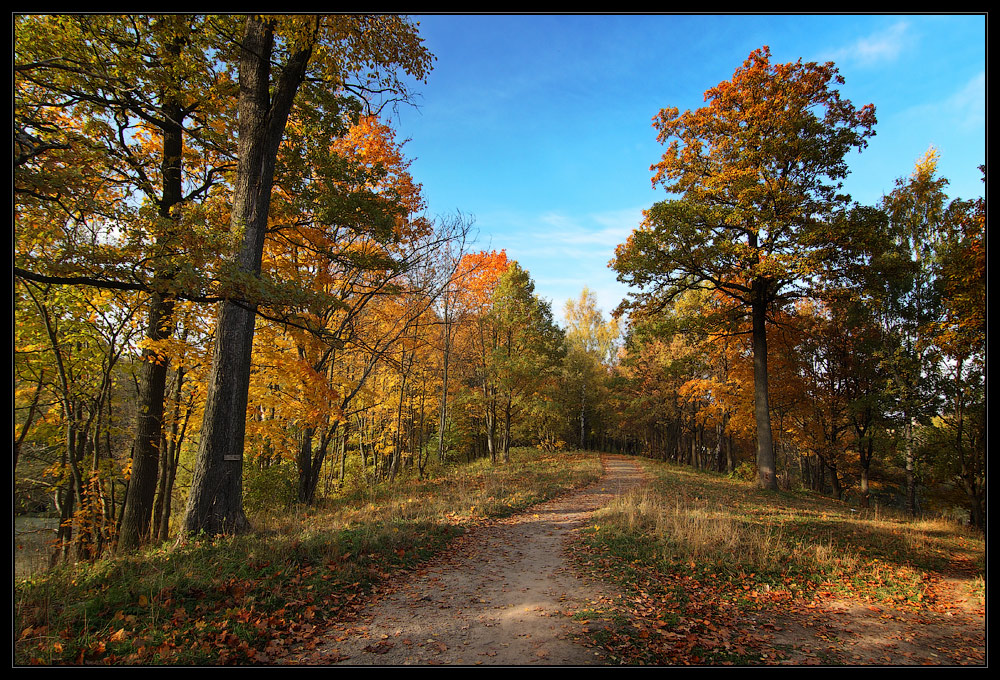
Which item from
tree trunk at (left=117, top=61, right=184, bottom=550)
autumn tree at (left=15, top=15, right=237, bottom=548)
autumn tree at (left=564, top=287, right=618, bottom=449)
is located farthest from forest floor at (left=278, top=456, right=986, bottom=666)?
autumn tree at (left=564, top=287, right=618, bottom=449)

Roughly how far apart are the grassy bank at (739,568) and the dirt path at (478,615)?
0.55 m

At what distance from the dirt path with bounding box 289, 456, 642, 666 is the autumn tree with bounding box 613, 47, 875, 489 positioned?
33.4 feet

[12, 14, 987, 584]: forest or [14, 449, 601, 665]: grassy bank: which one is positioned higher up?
[12, 14, 987, 584]: forest

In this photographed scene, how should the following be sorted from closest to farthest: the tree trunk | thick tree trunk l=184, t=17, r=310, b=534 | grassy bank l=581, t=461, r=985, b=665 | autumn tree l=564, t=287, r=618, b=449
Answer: grassy bank l=581, t=461, r=985, b=665 < thick tree trunk l=184, t=17, r=310, b=534 < the tree trunk < autumn tree l=564, t=287, r=618, b=449

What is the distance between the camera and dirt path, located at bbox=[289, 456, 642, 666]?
3678 millimetres

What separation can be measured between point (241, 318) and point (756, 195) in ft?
Answer: 46.4

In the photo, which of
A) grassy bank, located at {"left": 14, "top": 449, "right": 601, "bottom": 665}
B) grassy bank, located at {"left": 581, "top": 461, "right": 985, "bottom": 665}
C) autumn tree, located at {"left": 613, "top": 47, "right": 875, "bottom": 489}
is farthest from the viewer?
autumn tree, located at {"left": 613, "top": 47, "right": 875, "bottom": 489}

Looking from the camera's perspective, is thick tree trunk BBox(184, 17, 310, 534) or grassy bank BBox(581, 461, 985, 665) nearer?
grassy bank BBox(581, 461, 985, 665)

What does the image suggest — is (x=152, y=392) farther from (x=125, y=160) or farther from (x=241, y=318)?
(x=125, y=160)

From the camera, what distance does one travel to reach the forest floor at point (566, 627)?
3598 millimetres

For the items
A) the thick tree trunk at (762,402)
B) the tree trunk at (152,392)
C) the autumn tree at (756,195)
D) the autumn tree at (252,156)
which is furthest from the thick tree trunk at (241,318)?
the thick tree trunk at (762,402)

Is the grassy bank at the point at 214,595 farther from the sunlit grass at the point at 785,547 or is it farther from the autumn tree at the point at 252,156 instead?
the sunlit grass at the point at 785,547

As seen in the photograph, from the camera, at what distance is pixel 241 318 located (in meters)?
7.07

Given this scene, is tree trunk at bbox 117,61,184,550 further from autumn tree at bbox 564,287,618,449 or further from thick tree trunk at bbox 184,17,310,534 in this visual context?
autumn tree at bbox 564,287,618,449
